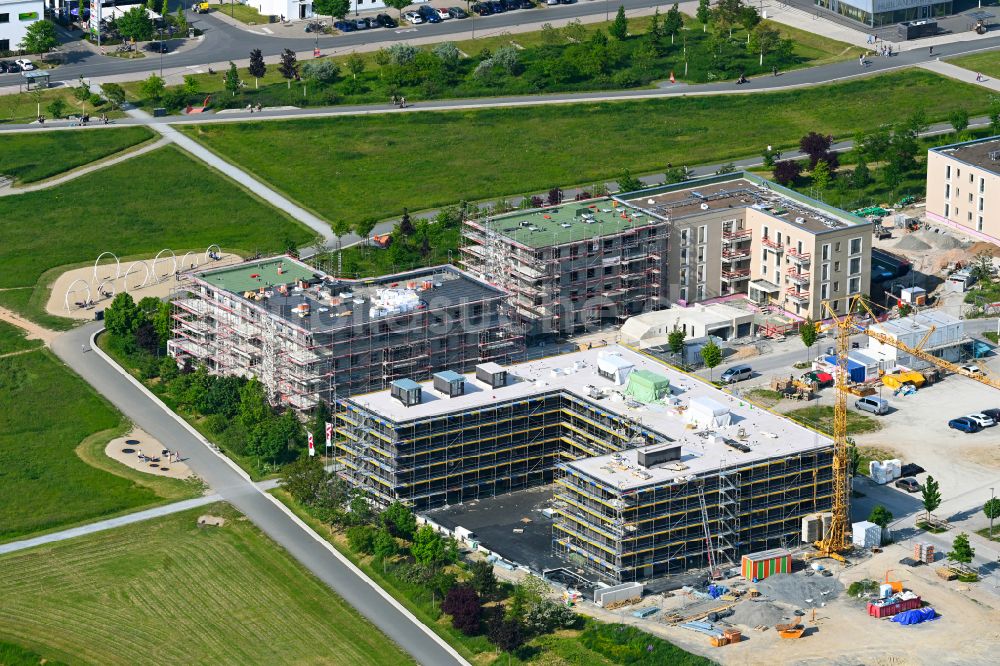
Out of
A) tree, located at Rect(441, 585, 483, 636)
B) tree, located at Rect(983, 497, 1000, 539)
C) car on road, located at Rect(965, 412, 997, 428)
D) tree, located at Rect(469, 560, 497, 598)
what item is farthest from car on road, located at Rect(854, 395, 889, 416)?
tree, located at Rect(441, 585, 483, 636)

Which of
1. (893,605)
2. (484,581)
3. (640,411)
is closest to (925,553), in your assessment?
(893,605)

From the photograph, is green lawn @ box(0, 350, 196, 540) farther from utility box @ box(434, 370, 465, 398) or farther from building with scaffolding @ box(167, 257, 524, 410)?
utility box @ box(434, 370, 465, 398)

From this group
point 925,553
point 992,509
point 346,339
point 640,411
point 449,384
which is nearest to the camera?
point 925,553

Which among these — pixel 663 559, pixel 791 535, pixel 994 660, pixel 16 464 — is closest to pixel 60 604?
pixel 16 464

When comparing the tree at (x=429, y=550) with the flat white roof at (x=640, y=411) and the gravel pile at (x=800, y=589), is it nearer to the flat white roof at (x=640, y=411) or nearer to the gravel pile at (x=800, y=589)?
the flat white roof at (x=640, y=411)

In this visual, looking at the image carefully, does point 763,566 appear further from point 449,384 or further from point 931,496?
point 449,384

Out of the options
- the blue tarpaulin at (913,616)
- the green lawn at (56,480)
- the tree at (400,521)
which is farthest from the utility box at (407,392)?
the blue tarpaulin at (913,616)

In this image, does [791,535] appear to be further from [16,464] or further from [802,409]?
[16,464]
